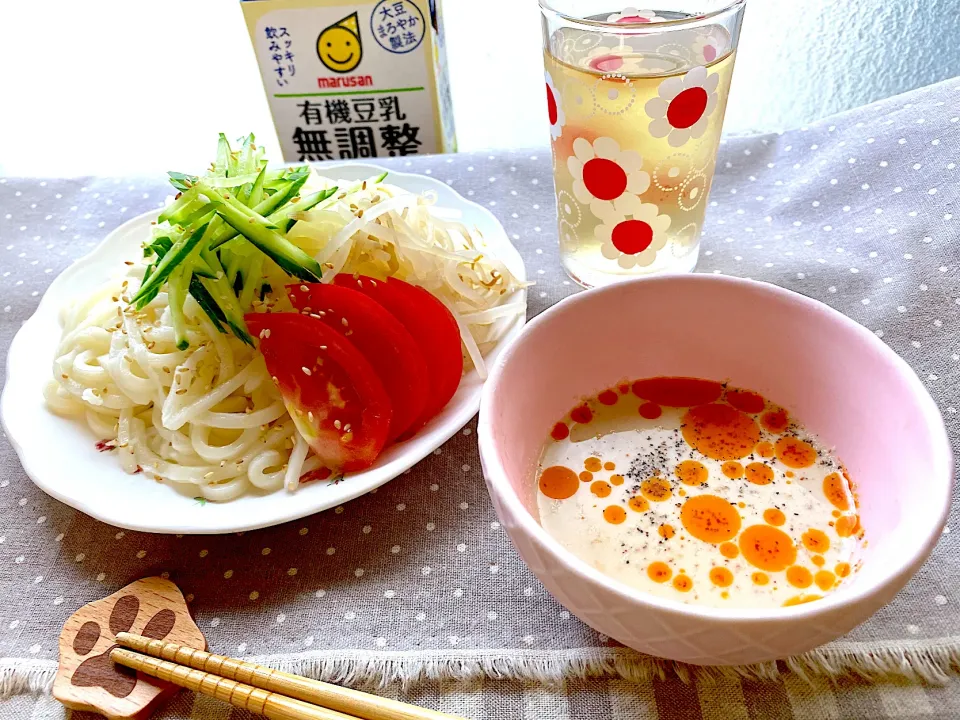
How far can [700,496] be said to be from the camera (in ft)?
2.67

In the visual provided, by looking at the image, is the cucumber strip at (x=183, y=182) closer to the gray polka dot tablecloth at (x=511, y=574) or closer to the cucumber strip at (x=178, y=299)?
the cucumber strip at (x=178, y=299)

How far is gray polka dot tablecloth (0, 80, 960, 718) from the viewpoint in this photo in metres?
0.81

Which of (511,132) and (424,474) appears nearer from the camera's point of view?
(424,474)

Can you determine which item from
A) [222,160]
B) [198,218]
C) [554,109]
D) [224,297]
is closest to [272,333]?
[224,297]

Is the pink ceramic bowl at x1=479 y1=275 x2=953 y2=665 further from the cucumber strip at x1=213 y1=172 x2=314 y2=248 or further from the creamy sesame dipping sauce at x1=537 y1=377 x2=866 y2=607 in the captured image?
the cucumber strip at x1=213 y1=172 x2=314 y2=248

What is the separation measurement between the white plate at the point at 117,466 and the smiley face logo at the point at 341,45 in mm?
625

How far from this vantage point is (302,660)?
0.87 meters

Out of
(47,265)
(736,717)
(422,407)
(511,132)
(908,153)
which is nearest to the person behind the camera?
(736,717)

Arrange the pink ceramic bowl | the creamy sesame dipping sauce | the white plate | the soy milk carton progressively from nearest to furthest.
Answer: the pink ceramic bowl < the creamy sesame dipping sauce < the white plate < the soy milk carton

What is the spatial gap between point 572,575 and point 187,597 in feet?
A: 1.78

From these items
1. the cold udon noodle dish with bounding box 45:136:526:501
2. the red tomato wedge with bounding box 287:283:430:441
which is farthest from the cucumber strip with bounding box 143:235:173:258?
the red tomato wedge with bounding box 287:283:430:441

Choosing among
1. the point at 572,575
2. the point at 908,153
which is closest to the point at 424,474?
the point at 572,575

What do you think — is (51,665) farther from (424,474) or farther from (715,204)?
(715,204)

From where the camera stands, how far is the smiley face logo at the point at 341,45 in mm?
1556
